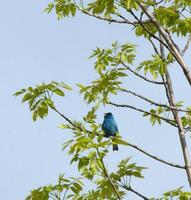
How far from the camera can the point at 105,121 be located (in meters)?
10.9

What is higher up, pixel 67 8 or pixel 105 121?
pixel 67 8

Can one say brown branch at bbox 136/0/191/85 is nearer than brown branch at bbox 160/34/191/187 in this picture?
→ No

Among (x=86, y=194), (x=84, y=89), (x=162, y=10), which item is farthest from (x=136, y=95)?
(x=86, y=194)

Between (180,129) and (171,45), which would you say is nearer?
(171,45)

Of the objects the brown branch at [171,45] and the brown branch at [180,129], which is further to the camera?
the brown branch at [171,45]

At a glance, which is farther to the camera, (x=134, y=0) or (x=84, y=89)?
(x=84, y=89)

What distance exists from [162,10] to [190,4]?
2.65ft

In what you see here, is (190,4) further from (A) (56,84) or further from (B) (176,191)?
(B) (176,191)

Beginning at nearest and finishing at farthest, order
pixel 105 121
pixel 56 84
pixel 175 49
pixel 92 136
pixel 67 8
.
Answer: pixel 92 136, pixel 56 84, pixel 175 49, pixel 67 8, pixel 105 121

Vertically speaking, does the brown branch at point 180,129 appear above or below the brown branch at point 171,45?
below

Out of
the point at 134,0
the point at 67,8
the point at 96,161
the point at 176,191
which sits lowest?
the point at 176,191

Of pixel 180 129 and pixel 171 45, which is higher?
pixel 171 45

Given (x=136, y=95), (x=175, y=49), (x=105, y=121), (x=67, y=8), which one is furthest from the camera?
(x=105, y=121)

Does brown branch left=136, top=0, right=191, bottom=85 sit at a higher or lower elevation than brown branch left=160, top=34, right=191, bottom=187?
higher
